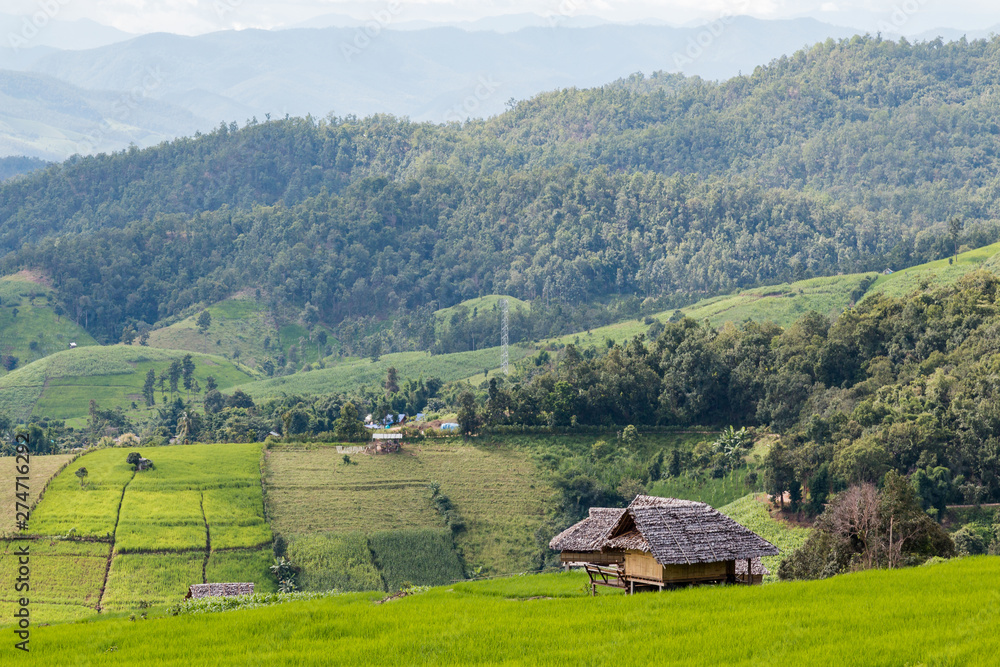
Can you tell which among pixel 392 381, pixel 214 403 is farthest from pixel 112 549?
pixel 392 381

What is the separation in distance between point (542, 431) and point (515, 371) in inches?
1547

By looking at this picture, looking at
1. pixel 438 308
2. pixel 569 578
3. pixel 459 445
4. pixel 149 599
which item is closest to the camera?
pixel 569 578

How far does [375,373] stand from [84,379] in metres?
34.5

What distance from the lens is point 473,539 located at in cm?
7612

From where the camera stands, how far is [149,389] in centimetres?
13450

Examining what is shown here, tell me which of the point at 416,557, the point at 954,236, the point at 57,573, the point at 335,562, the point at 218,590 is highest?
the point at 954,236

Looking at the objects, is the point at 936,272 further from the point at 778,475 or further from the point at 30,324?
the point at 30,324

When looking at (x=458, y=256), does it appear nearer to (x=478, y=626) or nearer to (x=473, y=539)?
(x=473, y=539)

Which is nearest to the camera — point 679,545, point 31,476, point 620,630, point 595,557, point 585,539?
point 620,630

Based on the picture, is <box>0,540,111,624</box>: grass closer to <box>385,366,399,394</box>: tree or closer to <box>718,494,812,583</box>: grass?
<box>718,494,812,583</box>: grass

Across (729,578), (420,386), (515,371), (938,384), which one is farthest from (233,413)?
(729,578)

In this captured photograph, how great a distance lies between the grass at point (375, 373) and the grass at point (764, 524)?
64.5 metres

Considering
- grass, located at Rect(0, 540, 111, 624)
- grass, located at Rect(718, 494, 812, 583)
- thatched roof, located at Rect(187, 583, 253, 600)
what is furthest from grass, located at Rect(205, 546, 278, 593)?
grass, located at Rect(718, 494, 812, 583)

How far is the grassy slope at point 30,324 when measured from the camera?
161 metres
